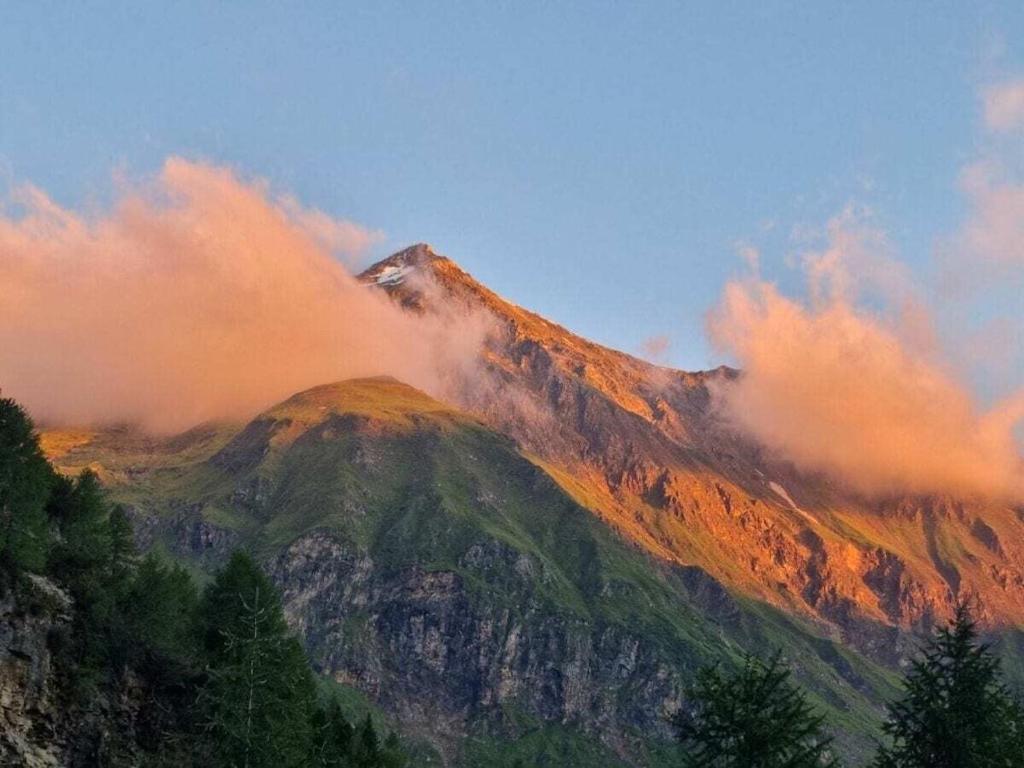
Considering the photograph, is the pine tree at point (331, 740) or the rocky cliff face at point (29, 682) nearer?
the rocky cliff face at point (29, 682)

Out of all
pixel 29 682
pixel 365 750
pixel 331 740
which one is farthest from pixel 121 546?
pixel 29 682

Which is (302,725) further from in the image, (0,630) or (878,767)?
(878,767)

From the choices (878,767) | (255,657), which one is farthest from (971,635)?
(255,657)

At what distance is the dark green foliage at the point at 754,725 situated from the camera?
116 feet

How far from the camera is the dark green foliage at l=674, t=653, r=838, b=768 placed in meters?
35.3

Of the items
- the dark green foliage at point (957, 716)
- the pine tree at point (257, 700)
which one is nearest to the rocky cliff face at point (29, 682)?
the pine tree at point (257, 700)

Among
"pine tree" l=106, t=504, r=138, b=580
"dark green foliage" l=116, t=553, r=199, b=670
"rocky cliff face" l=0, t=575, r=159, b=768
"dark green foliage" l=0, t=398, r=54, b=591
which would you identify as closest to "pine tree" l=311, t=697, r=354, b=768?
"dark green foliage" l=116, t=553, r=199, b=670

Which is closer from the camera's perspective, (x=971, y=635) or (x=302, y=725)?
(x=971, y=635)

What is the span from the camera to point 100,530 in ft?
240

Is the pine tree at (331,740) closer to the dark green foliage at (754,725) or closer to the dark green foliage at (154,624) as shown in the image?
the dark green foliage at (154,624)

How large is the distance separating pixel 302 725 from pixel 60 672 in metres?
14.8

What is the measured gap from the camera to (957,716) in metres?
40.4

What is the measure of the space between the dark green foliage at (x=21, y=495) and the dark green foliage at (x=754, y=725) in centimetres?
4202

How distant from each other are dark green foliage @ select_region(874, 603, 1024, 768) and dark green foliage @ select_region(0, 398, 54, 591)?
49185 mm
